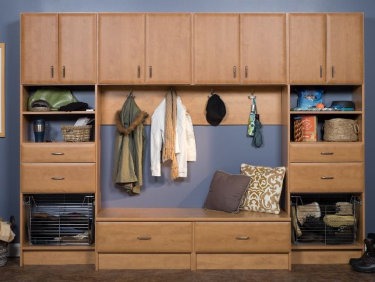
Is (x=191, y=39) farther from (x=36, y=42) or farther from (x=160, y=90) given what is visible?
(x=36, y=42)

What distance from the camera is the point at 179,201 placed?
4.65 meters

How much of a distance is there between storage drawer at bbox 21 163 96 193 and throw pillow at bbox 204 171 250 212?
1.09m

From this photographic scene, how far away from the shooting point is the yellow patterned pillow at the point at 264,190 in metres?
4.26

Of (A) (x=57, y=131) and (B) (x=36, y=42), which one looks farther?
(A) (x=57, y=131)

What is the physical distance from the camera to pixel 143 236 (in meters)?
4.10

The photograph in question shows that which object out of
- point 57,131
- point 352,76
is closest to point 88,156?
point 57,131

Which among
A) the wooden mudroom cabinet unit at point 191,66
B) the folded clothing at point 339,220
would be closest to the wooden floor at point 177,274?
the wooden mudroom cabinet unit at point 191,66

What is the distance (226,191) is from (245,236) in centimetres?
45

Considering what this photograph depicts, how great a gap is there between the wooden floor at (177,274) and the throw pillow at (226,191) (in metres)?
0.58

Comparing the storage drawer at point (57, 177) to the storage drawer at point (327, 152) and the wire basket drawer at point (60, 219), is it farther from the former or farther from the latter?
the storage drawer at point (327, 152)

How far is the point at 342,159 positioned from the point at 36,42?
290cm

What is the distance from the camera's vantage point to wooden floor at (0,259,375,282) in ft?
12.7

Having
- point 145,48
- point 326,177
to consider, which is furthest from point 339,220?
point 145,48

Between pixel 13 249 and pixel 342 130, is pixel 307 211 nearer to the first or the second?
pixel 342 130
